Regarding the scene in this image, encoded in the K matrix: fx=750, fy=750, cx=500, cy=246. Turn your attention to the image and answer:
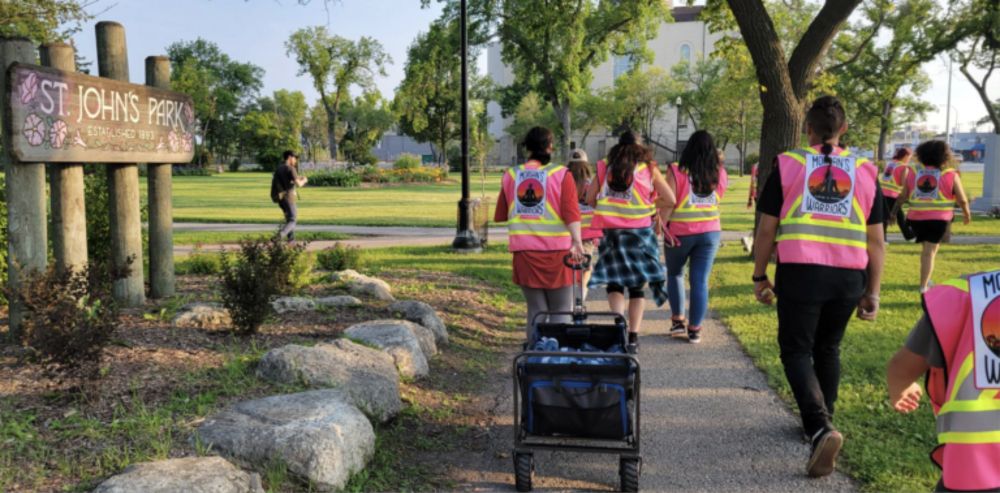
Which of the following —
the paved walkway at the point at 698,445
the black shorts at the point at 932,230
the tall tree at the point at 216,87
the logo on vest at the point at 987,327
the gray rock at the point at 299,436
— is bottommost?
the paved walkway at the point at 698,445

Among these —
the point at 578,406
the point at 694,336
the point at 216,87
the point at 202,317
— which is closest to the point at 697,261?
the point at 694,336

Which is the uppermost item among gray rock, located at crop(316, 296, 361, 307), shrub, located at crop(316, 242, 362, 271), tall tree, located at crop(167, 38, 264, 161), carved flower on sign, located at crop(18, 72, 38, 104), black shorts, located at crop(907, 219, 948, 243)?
tall tree, located at crop(167, 38, 264, 161)

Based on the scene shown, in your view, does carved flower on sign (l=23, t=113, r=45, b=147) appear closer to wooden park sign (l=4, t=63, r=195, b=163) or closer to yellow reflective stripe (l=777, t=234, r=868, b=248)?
wooden park sign (l=4, t=63, r=195, b=163)

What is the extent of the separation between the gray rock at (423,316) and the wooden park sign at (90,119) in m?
2.60

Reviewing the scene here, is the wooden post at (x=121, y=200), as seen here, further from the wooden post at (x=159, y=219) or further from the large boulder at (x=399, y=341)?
the large boulder at (x=399, y=341)

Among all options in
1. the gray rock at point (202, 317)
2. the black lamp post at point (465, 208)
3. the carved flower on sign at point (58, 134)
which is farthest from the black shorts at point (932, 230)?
the carved flower on sign at point (58, 134)

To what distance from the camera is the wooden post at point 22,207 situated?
16.8ft

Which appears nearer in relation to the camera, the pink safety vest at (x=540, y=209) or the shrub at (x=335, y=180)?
the pink safety vest at (x=540, y=209)

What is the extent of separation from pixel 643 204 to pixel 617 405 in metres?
3.07

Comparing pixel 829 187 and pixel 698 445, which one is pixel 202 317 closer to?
pixel 698 445

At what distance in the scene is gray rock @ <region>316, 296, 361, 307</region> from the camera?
23.6 ft

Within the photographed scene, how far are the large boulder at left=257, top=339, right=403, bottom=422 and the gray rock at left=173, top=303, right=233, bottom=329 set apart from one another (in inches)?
53.0

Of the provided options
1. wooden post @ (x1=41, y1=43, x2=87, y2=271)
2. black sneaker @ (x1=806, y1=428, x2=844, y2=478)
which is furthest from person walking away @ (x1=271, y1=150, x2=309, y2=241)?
black sneaker @ (x1=806, y1=428, x2=844, y2=478)

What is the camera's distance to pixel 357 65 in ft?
257
